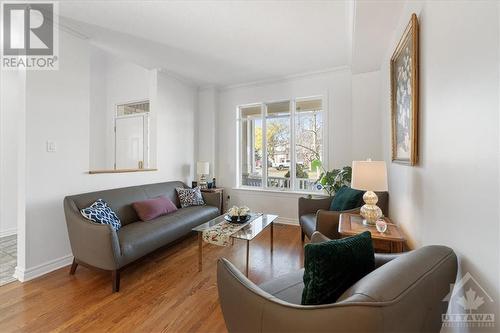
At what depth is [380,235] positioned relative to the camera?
1.65 metres

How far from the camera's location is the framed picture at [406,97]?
1.48m

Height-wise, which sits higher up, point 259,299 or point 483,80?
point 483,80

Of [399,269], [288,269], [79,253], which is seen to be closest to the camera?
[399,269]

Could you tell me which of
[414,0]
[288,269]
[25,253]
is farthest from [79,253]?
[414,0]

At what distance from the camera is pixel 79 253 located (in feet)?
6.91

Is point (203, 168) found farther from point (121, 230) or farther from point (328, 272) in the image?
point (328, 272)

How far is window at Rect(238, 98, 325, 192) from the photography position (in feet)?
12.6

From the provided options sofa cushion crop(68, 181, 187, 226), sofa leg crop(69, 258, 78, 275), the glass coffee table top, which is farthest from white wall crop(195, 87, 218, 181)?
sofa leg crop(69, 258, 78, 275)

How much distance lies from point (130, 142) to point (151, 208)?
6.66 feet

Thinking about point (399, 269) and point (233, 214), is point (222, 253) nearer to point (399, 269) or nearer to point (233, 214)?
point (233, 214)

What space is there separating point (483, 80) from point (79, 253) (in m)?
2.96

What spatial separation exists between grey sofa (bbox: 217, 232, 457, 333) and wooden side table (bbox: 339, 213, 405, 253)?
0.69 metres

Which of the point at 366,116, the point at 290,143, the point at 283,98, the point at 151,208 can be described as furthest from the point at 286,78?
the point at 151,208

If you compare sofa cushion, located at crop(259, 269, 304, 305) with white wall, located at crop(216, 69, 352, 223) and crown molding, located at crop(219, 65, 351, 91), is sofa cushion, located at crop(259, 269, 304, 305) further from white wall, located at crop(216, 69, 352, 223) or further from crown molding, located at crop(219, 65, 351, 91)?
crown molding, located at crop(219, 65, 351, 91)
